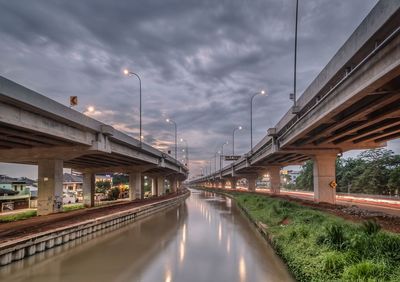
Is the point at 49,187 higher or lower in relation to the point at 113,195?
higher

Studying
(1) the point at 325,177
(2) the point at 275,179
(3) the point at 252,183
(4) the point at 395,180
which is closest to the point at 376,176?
(4) the point at 395,180

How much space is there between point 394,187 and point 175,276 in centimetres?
7133

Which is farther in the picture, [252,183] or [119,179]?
[119,179]

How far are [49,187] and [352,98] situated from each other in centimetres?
2794

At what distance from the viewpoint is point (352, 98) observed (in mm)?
17641

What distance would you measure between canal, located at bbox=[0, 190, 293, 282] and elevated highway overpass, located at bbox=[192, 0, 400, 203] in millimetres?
8953

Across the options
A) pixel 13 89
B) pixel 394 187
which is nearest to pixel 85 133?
pixel 13 89

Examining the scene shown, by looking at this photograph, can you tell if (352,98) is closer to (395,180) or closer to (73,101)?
(73,101)

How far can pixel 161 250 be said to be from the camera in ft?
67.8

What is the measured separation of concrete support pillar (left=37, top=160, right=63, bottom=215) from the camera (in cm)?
3403

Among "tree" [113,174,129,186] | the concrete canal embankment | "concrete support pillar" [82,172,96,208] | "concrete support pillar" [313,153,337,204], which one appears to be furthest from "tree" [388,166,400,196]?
"tree" [113,174,129,186]

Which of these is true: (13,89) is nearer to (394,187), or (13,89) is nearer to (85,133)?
(85,133)

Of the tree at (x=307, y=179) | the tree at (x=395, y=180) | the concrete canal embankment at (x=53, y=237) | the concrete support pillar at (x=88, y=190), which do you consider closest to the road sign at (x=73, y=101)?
the concrete canal embankment at (x=53, y=237)

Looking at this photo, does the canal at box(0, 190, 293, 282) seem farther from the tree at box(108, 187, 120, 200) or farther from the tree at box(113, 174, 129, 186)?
the tree at box(113, 174, 129, 186)
